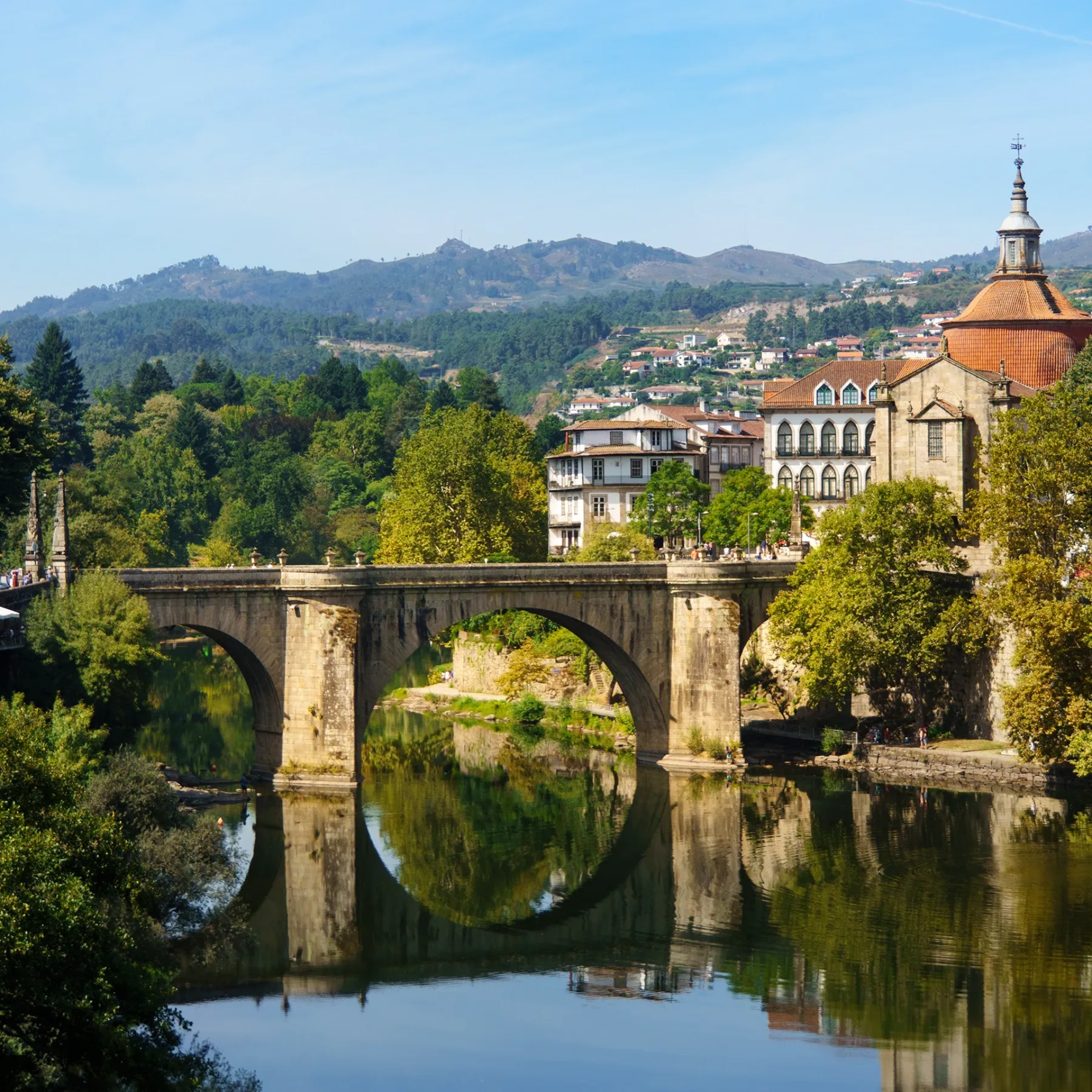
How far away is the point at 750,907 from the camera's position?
5734cm

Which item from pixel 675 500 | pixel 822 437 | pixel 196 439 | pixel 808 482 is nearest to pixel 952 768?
pixel 675 500

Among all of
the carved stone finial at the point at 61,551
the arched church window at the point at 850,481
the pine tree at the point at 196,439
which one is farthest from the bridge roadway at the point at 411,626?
the pine tree at the point at 196,439

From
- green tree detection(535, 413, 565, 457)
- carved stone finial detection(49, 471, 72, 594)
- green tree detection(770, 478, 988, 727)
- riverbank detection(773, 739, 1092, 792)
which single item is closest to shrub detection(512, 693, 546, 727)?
riverbank detection(773, 739, 1092, 792)

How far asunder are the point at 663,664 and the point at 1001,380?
1971 centimetres

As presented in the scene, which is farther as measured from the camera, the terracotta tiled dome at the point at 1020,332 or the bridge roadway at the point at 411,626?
the terracotta tiled dome at the point at 1020,332

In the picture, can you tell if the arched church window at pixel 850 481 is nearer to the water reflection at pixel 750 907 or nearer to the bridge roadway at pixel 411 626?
the bridge roadway at pixel 411 626

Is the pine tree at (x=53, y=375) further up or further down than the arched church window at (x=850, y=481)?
further up

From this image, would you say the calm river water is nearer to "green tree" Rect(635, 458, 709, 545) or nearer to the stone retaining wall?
the stone retaining wall

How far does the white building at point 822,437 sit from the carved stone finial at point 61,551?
55693mm

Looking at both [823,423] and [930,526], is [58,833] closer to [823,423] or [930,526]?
[930,526]

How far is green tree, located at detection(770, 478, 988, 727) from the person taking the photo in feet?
244

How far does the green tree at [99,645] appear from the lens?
2489 inches

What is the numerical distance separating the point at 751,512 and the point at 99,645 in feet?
161

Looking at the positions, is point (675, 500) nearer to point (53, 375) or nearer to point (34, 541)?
point (34, 541)
